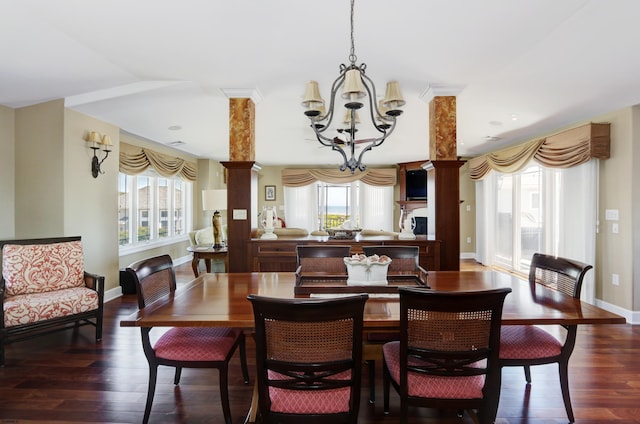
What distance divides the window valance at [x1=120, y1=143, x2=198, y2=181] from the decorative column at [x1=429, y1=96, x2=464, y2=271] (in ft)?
14.5

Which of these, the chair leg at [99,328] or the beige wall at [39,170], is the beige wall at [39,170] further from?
the chair leg at [99,328]

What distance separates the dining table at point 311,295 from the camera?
1.65m

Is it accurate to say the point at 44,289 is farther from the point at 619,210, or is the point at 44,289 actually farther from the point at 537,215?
the point at 537,215

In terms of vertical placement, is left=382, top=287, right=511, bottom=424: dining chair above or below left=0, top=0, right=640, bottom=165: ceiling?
below

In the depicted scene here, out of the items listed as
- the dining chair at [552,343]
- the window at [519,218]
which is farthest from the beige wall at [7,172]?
the window at [519,218]

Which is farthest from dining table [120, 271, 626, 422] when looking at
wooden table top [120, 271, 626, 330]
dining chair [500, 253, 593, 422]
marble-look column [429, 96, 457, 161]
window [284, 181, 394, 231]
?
window [284, 181, 394, 231]

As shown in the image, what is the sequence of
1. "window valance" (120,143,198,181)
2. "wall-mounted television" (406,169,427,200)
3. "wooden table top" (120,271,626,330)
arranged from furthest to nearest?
"wall-mounted television" (406,169,427,200)
"window valance" (120,143,198,181)
"wooden table top" (120,271,626,330)

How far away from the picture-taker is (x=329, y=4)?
2203 mm

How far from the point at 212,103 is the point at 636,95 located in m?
4.38

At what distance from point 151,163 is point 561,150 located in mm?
6087

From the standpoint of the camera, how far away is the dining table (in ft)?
5.41

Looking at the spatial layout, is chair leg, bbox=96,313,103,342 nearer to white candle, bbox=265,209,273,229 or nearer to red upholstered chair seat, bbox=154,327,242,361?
red upholstered chair seat, bbox=154,327,242,361

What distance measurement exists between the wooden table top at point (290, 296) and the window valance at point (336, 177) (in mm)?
6490

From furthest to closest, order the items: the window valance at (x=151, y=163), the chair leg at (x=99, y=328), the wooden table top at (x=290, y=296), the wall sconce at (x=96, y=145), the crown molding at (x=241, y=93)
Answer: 1. the window valance at (x=151, y=163)
2. the wall sconce at (x=96, y=145)
3. the crown molding at (x=241, y=93)
4. the chair leg at (x=99, y=328)
5. the wooden table top at (x=290, y=296)
